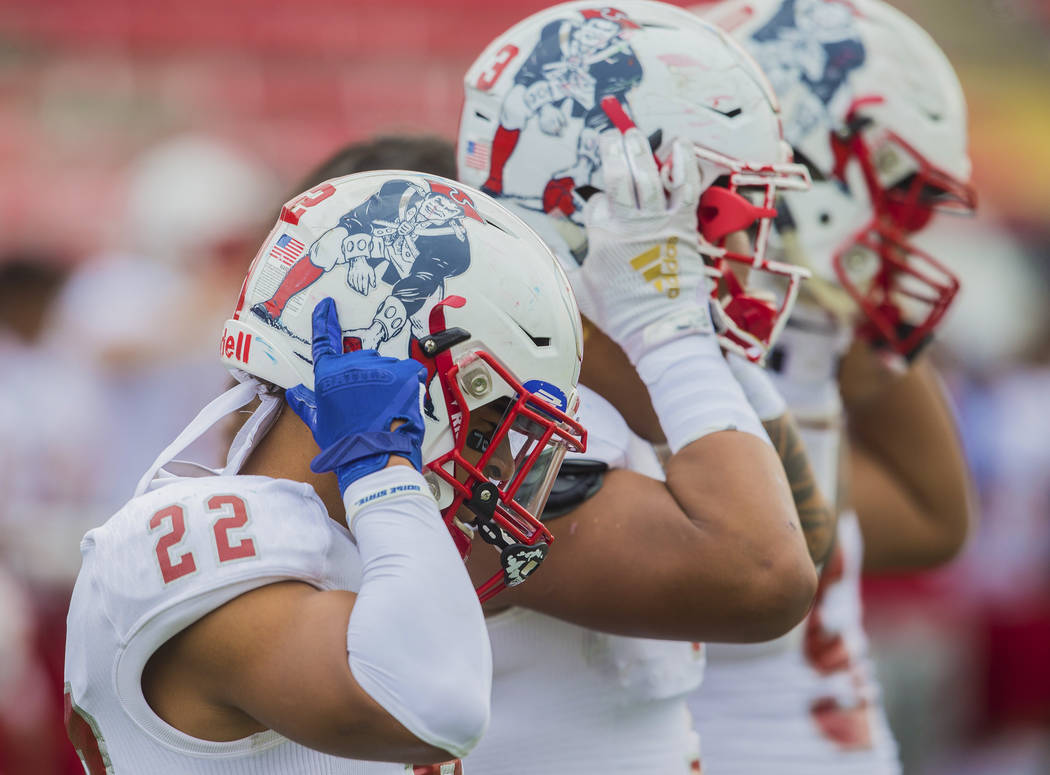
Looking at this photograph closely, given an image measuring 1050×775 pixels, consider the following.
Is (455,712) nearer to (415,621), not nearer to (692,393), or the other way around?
(415,621)

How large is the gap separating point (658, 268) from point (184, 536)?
0.99 metres

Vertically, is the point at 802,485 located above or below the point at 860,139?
below

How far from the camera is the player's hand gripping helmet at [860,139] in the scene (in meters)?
3.12

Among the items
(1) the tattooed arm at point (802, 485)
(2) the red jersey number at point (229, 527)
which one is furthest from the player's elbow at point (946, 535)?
(2) the red jersey number at point (229, 527)

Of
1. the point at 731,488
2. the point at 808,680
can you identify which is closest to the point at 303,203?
the point at 731,488

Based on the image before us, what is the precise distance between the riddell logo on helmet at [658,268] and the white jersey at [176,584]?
30.6 inches

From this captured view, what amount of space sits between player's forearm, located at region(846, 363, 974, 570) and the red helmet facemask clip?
1.62 ft

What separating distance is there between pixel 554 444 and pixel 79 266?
675 centimetres

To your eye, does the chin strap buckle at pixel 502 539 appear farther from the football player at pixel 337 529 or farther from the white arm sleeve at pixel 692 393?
the white arm sleeve at pixel 692 393

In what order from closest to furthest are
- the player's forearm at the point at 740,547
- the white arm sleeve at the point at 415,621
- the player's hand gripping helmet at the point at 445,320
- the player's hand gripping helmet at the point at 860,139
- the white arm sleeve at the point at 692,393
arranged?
the white arm sleeve at the point at 415,621, the player's hand gripping helmet at the point at 445,320, the player's forearm at the point at 740,547, the white arm sleeve at the point at 692,393, the player's hand gripping helmet at the point at 860,139

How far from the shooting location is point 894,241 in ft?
10.5

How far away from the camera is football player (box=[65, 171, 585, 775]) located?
1740 mm

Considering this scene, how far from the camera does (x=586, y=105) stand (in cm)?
247

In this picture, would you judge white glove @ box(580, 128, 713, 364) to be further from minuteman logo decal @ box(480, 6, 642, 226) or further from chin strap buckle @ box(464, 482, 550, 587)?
chin strap buckle @ box(464, 482, 550, 587)
